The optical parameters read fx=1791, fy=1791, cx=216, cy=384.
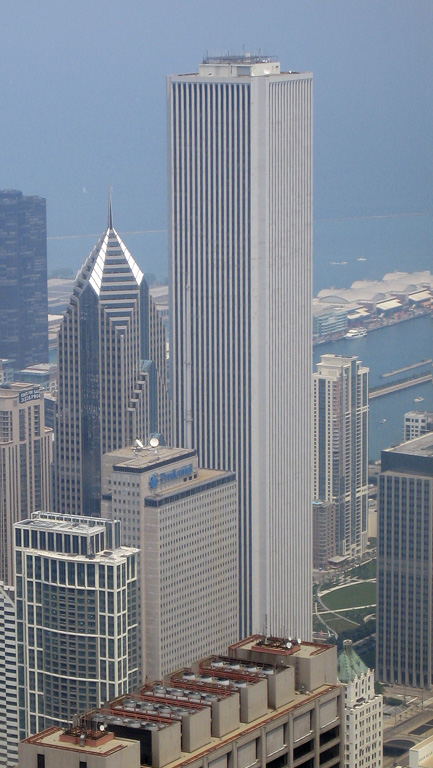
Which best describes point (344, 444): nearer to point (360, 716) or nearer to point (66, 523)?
point (66, 523)

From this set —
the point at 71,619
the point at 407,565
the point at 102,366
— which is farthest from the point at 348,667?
the point at 102,366

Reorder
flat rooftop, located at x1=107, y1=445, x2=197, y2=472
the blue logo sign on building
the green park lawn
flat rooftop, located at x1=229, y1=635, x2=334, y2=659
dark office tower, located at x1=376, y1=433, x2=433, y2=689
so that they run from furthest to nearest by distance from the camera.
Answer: the green park lawn, dark office tower, located at x1=376, y1=433, x2=433, y2=689, flat rooftop, located at x1=107, y1=445, x2=197, y2=472, the blue logo sign on building, flat rooftop, located at x1=229, y1=635, x2=334, y2=659

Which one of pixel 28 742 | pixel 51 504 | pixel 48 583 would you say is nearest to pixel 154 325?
pixel 51 504

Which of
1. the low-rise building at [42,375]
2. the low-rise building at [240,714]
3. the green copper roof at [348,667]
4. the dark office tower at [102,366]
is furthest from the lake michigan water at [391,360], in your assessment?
the low-rise building at [240,714]

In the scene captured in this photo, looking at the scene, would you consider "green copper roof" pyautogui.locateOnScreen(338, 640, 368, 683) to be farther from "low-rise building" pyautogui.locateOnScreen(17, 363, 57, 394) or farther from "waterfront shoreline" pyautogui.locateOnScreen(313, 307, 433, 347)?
"low-rise building" pyautogui.locateOnScreen(17, 363, 57, 394)

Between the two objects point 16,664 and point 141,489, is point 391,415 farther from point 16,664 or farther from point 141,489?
point 16,664

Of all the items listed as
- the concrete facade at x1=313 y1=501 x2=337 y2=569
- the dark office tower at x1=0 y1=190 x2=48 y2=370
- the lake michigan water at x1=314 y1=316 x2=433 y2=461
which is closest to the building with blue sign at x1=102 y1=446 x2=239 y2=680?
the lake michigan water at x1=314 y1=316 x2=433 y2=461

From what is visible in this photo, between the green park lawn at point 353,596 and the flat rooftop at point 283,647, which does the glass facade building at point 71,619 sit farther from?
the flat rooftop at point 283,647
